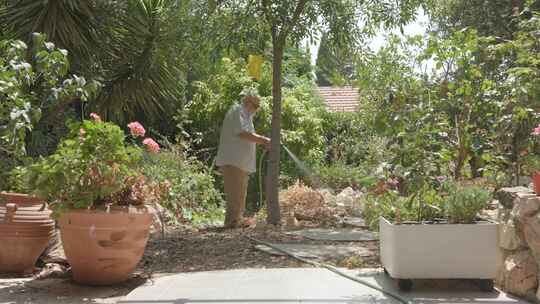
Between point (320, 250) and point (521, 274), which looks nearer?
point (521, 274)

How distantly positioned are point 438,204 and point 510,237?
0.55 meters

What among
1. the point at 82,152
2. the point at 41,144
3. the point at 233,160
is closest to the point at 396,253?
the point at 82,152

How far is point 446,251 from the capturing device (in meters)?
4.06

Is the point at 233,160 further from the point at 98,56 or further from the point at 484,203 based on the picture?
the point at 98,56

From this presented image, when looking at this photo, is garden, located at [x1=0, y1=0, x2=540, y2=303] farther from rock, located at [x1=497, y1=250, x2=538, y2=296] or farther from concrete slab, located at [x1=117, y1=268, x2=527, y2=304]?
concrete slab, located at [x1=117, y1=268, x2=527, y2=304]

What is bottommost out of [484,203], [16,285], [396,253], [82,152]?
[16,285]

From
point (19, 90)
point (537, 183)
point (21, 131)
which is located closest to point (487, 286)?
point (537, 183)

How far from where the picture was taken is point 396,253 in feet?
13.4

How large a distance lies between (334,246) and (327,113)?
854cm

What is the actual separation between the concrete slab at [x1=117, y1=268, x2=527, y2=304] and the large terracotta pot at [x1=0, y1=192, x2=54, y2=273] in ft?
3.86

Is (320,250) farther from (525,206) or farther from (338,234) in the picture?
(525,206)

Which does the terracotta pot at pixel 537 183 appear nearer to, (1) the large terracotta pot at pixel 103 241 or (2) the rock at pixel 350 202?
(1) the large terracotta pot at pixel 103 241

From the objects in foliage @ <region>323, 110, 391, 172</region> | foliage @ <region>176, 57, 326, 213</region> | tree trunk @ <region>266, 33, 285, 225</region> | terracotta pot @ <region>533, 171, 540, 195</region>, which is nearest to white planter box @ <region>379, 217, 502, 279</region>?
terracotta pot @ <region>533, 171, 540, 195</region>

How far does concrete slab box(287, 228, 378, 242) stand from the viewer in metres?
6.29
